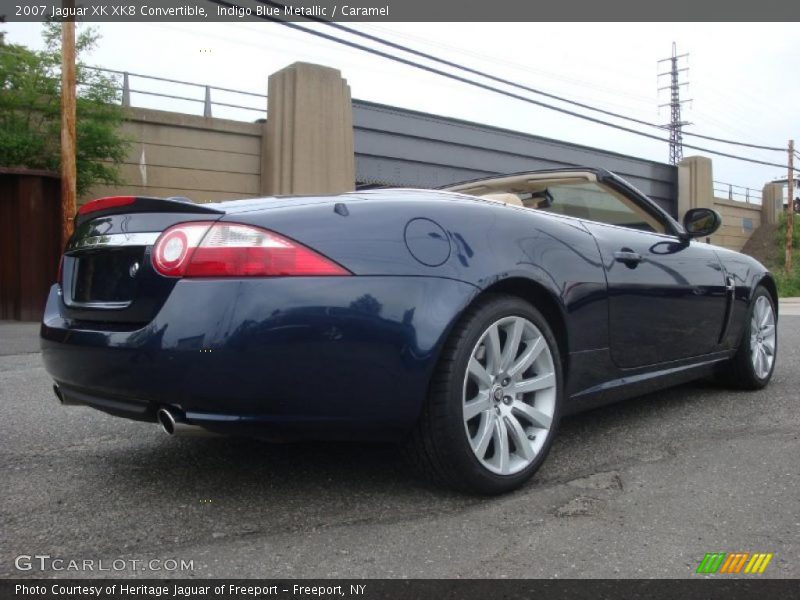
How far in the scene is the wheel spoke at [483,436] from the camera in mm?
2457

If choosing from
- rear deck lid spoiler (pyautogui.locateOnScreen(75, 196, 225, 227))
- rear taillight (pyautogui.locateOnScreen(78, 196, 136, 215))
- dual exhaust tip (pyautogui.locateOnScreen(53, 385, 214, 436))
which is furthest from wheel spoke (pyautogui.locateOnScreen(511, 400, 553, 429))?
rear taillight (pyautogui.locateOnScreen(78, 196, 136, 215))

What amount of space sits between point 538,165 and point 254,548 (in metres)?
21.7

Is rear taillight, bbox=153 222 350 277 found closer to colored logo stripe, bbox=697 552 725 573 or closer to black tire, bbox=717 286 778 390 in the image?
colored logo stripe, bbox=697 552 725 573

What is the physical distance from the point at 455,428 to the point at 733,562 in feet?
2.88

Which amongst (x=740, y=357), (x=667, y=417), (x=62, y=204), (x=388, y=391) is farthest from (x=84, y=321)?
(x=62, y=204)

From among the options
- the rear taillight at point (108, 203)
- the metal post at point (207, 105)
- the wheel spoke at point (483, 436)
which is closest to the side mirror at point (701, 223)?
the wheel spoke at point (483, 436)

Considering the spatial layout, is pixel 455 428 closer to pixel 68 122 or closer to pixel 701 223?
Answer: pixel 701 223

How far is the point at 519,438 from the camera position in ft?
8.58

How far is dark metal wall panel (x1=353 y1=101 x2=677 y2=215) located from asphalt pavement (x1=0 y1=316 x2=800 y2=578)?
1505 centimetres

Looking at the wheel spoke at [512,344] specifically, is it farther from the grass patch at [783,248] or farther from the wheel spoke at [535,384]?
the grass patch at [783,248]

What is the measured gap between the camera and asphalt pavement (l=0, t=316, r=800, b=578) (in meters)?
2.01

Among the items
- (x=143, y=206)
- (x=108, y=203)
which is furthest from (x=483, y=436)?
(x=108, y=203)

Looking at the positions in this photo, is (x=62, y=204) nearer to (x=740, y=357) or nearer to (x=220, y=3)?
(x=220, y=3)

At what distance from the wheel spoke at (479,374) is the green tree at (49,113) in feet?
40.1
